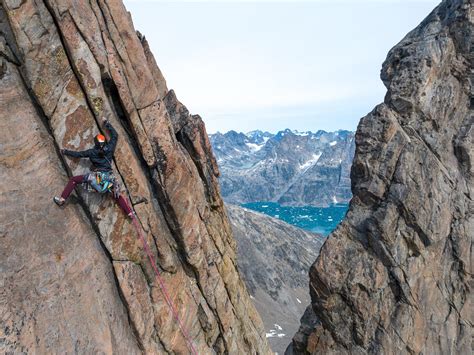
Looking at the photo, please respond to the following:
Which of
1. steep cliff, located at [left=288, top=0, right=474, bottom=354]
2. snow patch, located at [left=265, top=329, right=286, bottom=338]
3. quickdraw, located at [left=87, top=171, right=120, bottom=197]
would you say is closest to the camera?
quickdraw, located at [left=87, top=171, right=120, bottom=197]

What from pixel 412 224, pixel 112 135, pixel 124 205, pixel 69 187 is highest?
pixel 112 135

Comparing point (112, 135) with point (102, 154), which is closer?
point (102, 154)

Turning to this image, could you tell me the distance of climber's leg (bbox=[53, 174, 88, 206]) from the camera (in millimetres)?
14758

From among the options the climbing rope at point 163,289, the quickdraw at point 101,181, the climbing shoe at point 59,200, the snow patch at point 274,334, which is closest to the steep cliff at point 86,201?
the climbing rope at point 163,289

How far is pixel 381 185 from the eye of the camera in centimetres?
2806

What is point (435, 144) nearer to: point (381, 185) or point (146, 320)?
point (381, 185)

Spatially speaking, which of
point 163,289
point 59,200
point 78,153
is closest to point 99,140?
point 78,153

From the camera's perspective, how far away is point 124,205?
55.1ft

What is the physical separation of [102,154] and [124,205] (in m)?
2.89

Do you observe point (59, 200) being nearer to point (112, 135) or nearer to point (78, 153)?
point (78, 153)

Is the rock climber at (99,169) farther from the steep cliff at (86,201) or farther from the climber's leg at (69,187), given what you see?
the steep cliff at (86,201)

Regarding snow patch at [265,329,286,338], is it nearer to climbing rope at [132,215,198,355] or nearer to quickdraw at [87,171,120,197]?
climbing rope at [132,215,198,355]

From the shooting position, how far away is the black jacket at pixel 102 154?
15266 mm

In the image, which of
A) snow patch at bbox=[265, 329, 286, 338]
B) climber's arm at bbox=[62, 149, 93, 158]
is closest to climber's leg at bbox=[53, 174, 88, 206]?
climber's arm at bbox=[62, 149, 93, 158]
